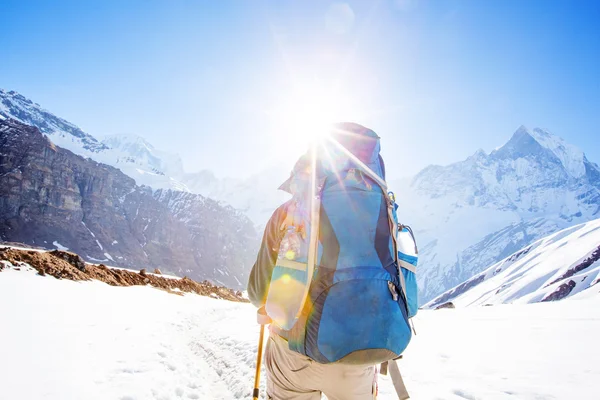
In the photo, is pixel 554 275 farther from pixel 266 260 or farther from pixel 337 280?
pixel 337 280

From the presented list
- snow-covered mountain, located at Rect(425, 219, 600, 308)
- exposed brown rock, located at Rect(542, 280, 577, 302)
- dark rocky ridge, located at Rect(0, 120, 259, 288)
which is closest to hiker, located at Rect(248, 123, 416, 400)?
snow-covered mountain, located at Rect(425, 219, 600, 308)

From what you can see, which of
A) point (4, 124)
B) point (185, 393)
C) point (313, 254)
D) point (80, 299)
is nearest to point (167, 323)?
point (80, 299)

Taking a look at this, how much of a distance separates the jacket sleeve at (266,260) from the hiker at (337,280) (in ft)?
0.21

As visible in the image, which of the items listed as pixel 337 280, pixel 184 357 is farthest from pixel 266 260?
pixel 184 357

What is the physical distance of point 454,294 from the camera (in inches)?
6230

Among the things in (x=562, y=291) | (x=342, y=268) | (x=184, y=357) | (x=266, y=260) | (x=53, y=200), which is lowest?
(x=53, y=200)

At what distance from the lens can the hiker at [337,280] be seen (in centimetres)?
240

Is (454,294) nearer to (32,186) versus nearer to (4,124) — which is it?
(32,186)

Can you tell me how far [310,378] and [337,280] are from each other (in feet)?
3.10

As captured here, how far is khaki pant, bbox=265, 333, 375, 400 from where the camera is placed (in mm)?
2662

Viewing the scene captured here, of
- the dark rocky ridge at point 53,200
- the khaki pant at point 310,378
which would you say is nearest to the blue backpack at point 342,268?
the khaki pant at point 310,378

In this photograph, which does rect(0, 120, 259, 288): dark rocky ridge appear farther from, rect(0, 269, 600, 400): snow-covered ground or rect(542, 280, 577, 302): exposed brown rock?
rect(542, 280, 577, 302): exposed brown rock

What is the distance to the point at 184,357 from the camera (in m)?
7.75

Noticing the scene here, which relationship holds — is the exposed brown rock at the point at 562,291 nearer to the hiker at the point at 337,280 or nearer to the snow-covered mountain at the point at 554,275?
the snow-covered mountain at the point at 554,275
